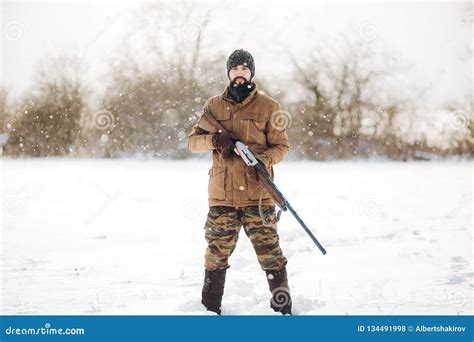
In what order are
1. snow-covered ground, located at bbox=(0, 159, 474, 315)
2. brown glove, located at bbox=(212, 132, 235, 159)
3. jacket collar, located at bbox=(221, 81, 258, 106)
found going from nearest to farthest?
brown glove, located at bbox=(212, 132, 235, 159) < jacket collar, located at bbox=(221, 81, 258, 106) < snow-covered ground, located at bbox=(0, 159, 474, 315)

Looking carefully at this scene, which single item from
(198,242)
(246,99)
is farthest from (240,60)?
(198,242)

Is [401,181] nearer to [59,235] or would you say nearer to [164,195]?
[164,195]

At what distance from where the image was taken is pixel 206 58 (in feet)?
39.3

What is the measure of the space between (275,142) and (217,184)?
0.46 meters

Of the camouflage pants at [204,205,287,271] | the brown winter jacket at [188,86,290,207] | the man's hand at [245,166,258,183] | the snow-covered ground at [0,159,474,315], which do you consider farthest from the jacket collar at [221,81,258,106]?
the snow-covered ground at [0,159,474,315]

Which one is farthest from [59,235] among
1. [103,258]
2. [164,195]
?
[164,195]

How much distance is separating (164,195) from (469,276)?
16.0 feet

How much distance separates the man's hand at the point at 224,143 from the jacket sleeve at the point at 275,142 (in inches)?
7.5

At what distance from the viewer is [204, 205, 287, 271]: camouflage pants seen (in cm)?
314

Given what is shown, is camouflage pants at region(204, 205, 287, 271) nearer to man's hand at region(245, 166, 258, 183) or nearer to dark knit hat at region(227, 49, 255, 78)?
man's hand at region(245, 166, 258, 183)

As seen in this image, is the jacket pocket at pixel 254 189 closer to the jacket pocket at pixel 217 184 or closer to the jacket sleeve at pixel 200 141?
the jacket pocket at pixel 217 184

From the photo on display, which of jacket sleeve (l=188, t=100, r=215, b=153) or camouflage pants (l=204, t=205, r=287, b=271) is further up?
jacket sleeve (l=188, t=100, r=215, b=153)

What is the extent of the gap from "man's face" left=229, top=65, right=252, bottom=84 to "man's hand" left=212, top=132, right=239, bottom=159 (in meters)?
0.35

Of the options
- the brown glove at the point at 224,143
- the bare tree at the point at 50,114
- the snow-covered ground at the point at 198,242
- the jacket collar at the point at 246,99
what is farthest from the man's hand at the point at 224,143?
the bare tree at the point at 50,114
